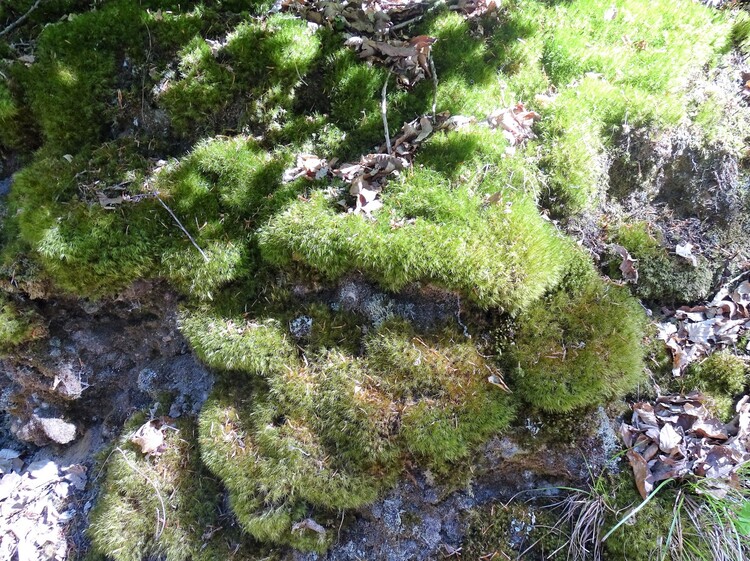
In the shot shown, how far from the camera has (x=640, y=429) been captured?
3.51 metres

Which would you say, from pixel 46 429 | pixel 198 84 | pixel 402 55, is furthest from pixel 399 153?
pixel 46 429

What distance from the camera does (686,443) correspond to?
133 inches

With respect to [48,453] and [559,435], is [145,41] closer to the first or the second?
[48,453]

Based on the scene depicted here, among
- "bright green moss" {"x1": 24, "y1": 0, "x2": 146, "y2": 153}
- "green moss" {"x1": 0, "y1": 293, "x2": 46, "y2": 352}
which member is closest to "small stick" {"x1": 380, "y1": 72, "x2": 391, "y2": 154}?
"bright green moss" {"x1": 24, "y1": 0, "x2": 146, "y2": 153}

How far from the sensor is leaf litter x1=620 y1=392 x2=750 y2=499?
328 cm

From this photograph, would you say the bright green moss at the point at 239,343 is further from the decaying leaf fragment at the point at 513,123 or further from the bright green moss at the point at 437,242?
the decaying leaf fragment at the point at 513,123

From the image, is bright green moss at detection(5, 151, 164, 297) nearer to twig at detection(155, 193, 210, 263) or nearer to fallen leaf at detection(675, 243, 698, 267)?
twig at detection(155, 193, 210, 263)

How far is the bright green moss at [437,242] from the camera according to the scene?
3545 millimetres

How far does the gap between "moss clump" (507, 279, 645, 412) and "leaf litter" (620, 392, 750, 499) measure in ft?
1.02

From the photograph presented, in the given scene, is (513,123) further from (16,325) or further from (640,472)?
(16,325)

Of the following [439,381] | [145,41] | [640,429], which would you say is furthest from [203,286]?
[640,429]

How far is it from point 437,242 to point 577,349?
4.22 feet

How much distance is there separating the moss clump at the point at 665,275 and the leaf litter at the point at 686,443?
821 millimetres

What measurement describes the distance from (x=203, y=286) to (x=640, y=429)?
351 cm
